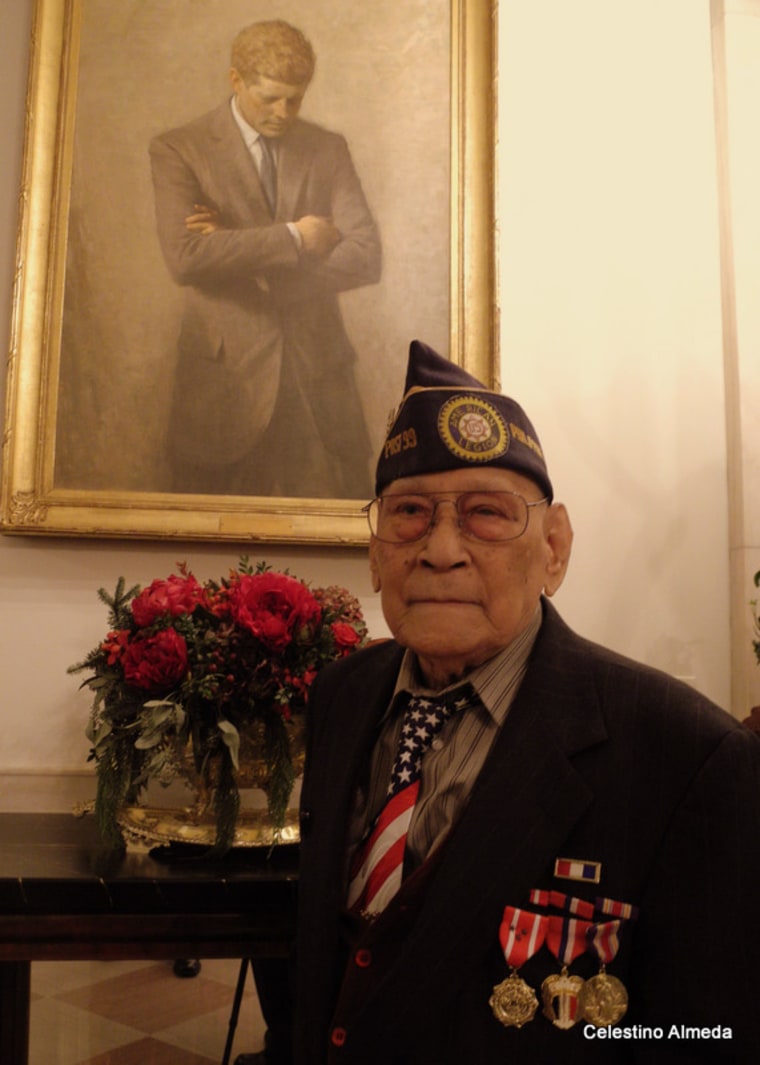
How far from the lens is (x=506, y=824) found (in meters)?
→ 1.22

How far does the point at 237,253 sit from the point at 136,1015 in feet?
7.36

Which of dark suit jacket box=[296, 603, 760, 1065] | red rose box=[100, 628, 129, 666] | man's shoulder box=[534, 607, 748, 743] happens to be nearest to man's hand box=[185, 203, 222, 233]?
red rose box=[100, 628, 129, 666]

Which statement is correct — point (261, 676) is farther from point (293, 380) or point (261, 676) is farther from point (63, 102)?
point (63, 102)

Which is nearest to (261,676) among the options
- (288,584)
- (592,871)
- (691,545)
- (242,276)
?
(288,584)

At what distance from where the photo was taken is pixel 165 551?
2.84m

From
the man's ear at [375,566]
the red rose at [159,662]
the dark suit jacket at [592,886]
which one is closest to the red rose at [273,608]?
the red rose at [159,662]

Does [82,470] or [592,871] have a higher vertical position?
[82,470]

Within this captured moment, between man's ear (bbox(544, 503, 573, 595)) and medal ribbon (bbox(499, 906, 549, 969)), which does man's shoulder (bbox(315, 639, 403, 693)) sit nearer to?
man's ear (bbox(544, 503, 573, 595))

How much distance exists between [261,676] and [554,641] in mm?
786

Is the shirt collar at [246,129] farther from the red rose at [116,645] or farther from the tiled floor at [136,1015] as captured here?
the tiled floor at [136,1015]

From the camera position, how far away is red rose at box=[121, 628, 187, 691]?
1.94m

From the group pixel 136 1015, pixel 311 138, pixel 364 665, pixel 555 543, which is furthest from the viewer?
pixel 311 138

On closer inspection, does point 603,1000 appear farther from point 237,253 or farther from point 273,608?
point 237,253

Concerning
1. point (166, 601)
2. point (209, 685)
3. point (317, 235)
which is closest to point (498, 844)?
point (209, 685)
